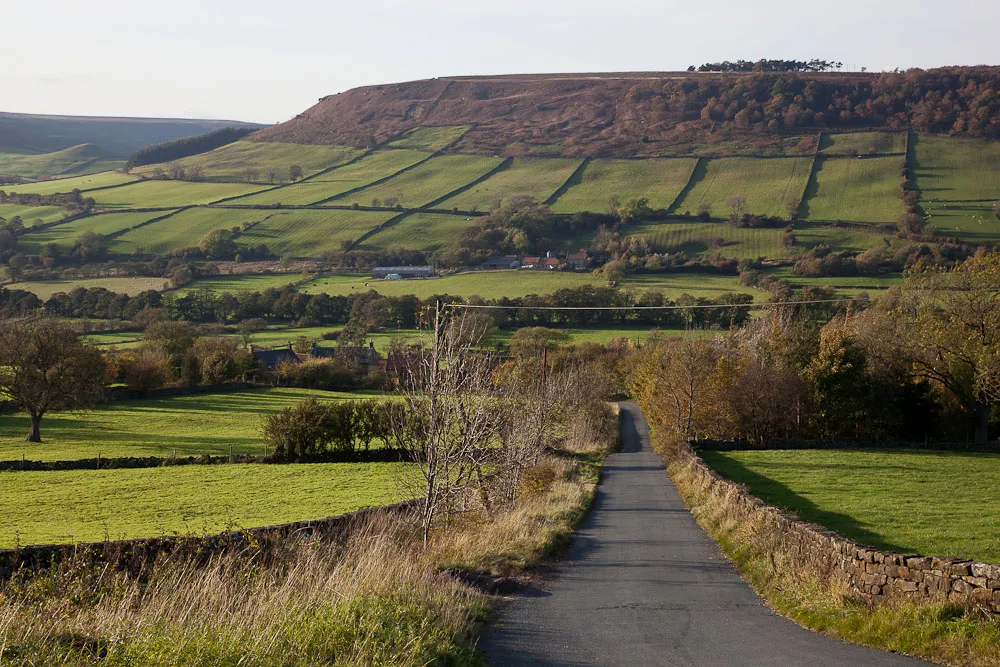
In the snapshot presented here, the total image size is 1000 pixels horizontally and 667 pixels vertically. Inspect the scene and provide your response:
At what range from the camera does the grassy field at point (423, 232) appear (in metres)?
114

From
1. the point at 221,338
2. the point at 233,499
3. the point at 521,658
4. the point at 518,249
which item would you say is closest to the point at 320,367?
the point at 221,338

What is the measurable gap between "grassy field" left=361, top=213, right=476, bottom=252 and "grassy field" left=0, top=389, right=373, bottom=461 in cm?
5077

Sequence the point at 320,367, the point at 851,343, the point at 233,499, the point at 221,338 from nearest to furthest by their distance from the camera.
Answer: the point at 233,499, the point at 851,343, the point at 320,367, the point at 221,338

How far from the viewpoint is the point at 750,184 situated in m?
126

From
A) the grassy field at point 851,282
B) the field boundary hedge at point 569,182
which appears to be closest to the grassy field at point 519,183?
the field boundary hedge at point 569,182

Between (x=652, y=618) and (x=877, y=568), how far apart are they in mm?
2957

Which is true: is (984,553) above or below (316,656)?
below

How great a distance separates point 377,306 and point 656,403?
48092 mm

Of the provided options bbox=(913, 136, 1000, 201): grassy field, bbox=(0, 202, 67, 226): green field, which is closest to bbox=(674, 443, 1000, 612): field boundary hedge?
bbox=(913, 136, 1000, 201): grassy field

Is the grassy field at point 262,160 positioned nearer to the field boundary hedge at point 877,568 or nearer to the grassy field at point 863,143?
the grassy field at point 863,143

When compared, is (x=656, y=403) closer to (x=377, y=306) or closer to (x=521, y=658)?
(x=521, y=658)

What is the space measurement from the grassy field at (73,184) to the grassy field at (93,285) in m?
46.7

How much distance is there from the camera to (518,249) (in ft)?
376

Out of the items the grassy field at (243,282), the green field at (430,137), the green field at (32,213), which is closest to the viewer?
the grassy field at (243,282)
